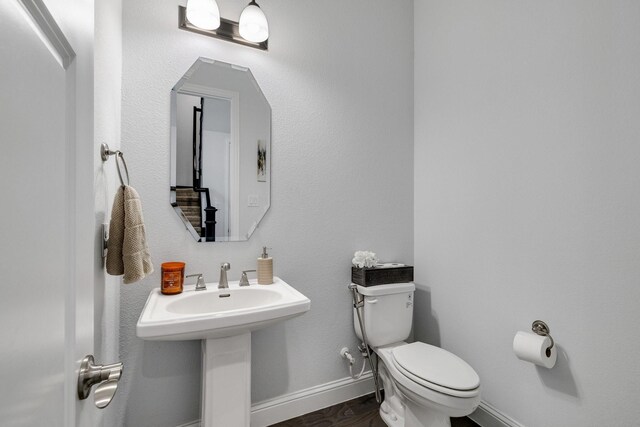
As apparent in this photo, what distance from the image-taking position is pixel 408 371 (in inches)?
54.0

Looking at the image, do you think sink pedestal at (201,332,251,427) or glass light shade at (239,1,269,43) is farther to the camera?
glass light shade at (239,1,269,43)

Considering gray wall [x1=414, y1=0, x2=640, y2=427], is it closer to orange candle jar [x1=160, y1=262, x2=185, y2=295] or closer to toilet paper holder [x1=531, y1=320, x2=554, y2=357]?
toilet paper holder [x1=531, y1=320, x2=554, y2=357]

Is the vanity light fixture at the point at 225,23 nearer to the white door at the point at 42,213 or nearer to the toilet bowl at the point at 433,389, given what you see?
the white door at the point at 42,213

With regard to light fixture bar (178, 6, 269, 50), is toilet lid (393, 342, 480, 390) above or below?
below

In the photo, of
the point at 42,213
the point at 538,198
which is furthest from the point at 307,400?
the point at 42,213

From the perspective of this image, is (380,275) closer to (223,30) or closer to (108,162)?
(108,162)

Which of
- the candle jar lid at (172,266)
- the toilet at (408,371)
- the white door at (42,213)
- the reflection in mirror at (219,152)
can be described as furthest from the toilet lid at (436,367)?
the white door at (42,213)

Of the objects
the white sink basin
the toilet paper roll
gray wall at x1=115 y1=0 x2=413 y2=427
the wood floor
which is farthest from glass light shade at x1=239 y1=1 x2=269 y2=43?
the wood floor

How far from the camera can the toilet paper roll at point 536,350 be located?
49.6 inches

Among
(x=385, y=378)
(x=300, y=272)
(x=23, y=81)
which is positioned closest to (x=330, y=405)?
(x=385, y=378)

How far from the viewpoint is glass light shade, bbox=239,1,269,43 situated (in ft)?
4.92

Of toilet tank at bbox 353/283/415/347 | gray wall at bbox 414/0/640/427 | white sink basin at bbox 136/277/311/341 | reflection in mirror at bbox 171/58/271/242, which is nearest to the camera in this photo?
white sink basin at bbox 136/277/311/341

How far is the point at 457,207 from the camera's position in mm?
1799

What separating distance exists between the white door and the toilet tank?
142cm
